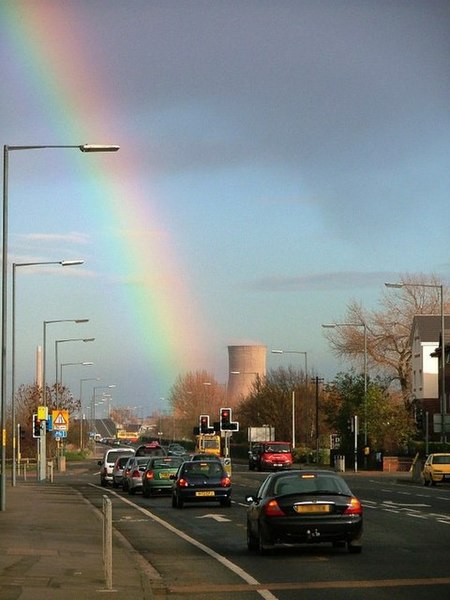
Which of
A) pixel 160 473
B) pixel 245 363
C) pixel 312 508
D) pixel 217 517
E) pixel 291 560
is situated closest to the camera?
pixel 291 560

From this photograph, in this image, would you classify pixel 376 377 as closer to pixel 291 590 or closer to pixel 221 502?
pixel 221 502

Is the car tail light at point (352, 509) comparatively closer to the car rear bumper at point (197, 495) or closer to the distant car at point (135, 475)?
the car rear bumper at point (197, 495)

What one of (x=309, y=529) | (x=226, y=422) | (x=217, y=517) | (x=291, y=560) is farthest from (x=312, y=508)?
(x=226, y=422)

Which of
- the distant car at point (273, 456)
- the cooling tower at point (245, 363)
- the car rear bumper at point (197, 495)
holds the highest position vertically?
the cooling tower at point (245, 363)

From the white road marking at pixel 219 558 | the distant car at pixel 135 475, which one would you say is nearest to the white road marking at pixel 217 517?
the white road marking at pixel 219 558

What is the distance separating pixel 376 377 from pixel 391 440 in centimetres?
1577

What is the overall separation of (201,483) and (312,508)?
1656 centimetres

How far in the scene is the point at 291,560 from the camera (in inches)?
750

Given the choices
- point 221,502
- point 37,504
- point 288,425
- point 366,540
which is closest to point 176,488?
point 221,502

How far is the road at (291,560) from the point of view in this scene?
14969mm

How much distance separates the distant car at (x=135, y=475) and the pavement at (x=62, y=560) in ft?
45.4

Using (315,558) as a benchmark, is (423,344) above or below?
above

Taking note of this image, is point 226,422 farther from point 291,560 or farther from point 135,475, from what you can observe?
point 291,560

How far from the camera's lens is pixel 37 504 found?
36.9m
